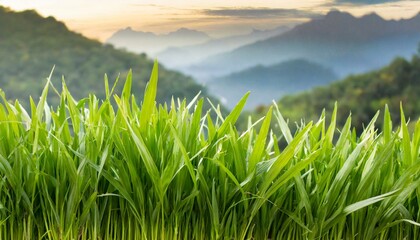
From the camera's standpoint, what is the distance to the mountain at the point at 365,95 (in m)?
6.39

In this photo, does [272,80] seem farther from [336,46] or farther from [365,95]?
[365,95]

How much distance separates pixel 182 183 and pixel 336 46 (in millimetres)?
5586

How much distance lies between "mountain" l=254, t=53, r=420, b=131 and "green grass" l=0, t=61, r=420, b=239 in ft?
17.8

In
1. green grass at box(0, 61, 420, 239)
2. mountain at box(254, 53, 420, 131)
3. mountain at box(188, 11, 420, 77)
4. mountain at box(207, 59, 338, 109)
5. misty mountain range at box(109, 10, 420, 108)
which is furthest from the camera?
mountain at box(254, 53, 420, 131)

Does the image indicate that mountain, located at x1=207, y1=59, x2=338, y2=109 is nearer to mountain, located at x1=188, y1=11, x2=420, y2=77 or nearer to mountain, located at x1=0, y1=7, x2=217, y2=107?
mountain, located at x1=188, y1=11, x2=420, y2=77

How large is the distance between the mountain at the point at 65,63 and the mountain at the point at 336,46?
44 cm

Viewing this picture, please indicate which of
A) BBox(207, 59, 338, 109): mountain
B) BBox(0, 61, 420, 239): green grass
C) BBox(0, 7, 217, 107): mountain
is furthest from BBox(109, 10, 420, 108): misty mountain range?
BBox(0, 61, 420, 239): green grass

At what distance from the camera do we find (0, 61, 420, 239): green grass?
904mm

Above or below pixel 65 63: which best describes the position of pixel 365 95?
below

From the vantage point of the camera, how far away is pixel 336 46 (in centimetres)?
632

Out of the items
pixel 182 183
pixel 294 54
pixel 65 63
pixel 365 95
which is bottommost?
pixel 365 95

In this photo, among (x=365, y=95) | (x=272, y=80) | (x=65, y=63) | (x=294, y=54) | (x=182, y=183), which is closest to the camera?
(x=182, y=183)

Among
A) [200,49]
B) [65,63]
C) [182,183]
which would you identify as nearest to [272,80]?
[200,49]

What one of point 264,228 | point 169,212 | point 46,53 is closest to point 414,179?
point 264,228
